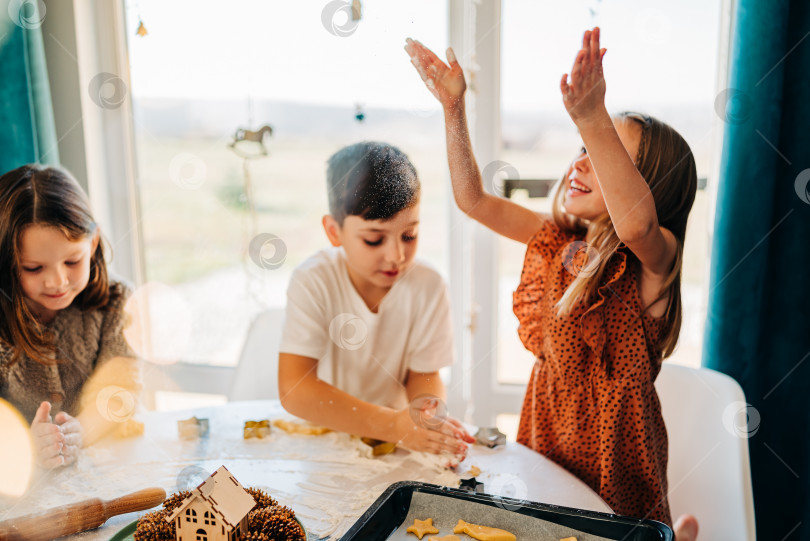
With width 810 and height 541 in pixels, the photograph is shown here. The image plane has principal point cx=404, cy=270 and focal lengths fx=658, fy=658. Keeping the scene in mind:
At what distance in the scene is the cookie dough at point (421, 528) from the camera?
0.79 m

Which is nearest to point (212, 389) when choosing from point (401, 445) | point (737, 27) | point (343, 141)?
point (401, 445)

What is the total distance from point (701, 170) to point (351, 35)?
570 millimetres

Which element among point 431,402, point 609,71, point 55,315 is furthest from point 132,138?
point 609,71

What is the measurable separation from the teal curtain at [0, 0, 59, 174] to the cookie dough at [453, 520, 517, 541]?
33.4 inches

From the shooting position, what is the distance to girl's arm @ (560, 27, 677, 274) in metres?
0.83

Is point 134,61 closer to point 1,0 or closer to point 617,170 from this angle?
point 1,0

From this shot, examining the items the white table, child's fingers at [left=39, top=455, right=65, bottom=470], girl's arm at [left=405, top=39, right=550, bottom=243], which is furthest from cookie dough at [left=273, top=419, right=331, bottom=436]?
girl's arm at [left=405, top=39, right=550, bottom=243]

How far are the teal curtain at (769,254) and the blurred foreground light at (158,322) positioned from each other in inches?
36.7

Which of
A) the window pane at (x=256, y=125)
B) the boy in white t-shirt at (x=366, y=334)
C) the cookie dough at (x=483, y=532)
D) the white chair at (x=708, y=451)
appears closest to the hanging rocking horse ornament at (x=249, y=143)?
the window pane at (x=256, y=125)

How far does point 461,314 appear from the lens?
3.61ft

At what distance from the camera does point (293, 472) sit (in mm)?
977

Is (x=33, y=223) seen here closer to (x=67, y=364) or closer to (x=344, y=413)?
(x=67, y=364)

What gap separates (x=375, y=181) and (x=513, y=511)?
48 centimetres

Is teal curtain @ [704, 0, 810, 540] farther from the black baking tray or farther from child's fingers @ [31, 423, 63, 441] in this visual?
child's fingers @ [31, 423, 63, 441]
